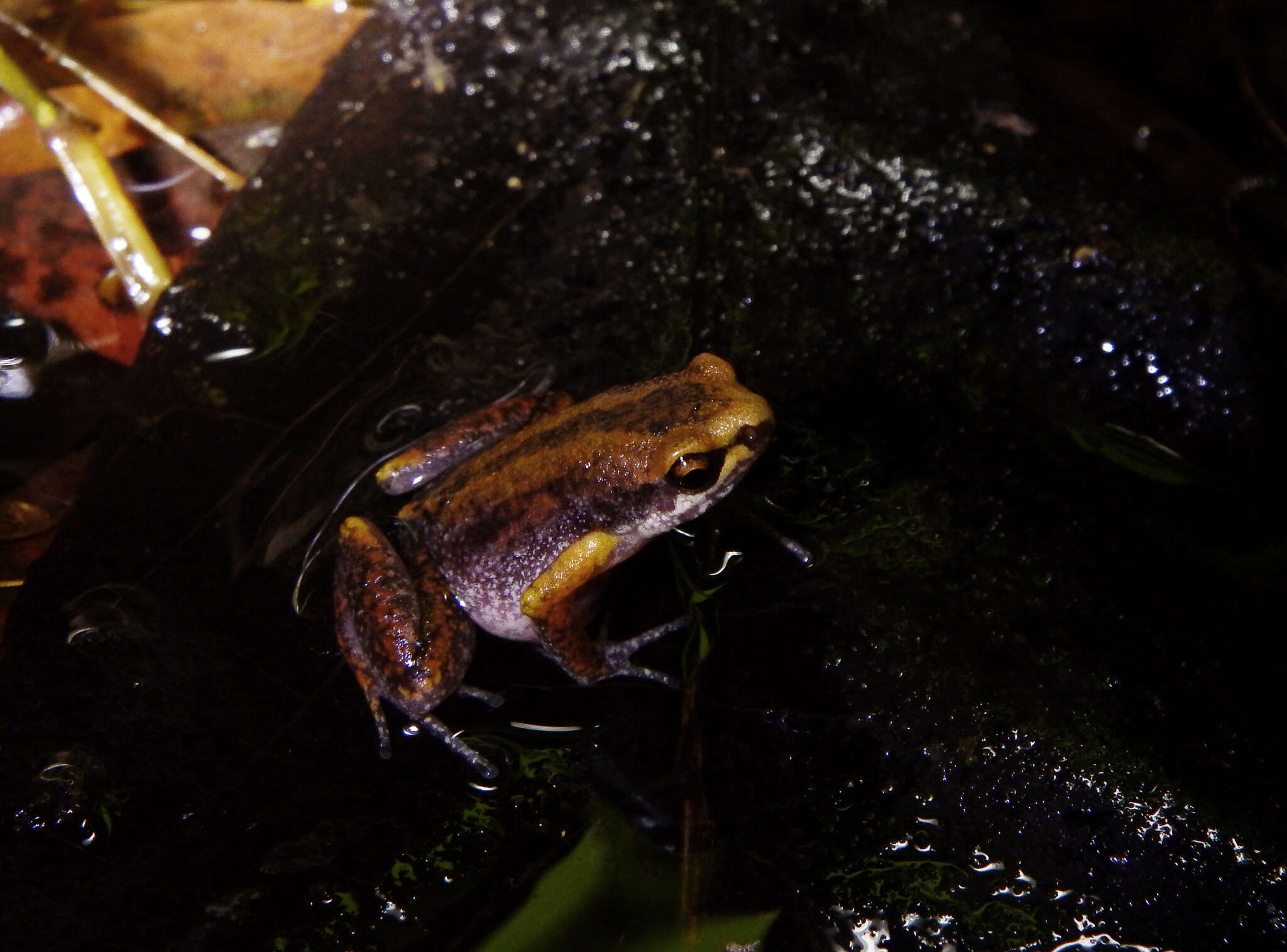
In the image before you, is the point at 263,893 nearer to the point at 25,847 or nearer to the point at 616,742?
the point at 25,847

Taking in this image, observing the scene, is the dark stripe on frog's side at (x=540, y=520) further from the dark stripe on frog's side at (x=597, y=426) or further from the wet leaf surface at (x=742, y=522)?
the wet leaf surface at (x=742, y=522)

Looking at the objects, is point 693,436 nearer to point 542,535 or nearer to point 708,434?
point 708,434

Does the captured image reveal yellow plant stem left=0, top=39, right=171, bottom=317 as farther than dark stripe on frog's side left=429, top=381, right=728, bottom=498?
Yes

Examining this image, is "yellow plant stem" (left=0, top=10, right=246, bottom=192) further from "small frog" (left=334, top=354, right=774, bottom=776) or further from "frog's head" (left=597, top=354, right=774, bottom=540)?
"frog's head" (left=597, top=354, right=774, bottom=540)

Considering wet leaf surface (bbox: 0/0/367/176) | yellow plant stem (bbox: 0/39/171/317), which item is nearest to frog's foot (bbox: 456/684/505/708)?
yellow plant stem (bbox: 0/39/171/317)

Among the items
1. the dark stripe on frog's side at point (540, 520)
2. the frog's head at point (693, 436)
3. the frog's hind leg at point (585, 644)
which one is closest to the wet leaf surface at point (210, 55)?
the dark stripe on frog's side at point (540, 520)

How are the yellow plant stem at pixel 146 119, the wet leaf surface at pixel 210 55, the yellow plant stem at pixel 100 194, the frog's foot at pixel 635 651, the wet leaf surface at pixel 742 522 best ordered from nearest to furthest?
the wet leaf surface at pixel 742 522
the frog's foot at pixel 635 651
the yellow plant stem at pixel 100 194
the yellow plant stem at pixel 146 119
the wet leaf surface at pixel 210 55

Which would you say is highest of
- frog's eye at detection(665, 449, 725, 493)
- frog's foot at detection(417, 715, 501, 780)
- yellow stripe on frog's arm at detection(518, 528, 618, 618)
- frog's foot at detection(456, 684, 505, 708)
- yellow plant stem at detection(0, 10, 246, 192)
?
yellow plant stem at detection(0, 10, 246, 192)
